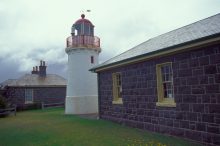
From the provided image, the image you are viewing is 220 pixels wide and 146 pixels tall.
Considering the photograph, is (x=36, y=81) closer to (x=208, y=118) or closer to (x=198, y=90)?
(x=198, y=90)

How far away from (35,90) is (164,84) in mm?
22880

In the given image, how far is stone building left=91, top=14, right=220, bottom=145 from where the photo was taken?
8.08 m

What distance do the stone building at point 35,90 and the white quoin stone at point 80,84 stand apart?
30.5 feet

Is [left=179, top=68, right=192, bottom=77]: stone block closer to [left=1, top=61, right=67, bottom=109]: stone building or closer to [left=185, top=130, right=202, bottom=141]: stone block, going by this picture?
[left=185, top=130, right=202, bottom=141]: stone block

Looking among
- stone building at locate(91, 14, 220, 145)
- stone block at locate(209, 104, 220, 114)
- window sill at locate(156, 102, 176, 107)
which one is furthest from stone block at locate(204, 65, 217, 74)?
window sill at locate(156, 102, 176, 107)

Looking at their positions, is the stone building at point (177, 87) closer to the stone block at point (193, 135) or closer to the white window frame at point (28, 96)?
the stone block at point (193, 135)

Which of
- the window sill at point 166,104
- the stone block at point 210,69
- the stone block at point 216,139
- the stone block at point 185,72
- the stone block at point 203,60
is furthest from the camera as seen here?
the window sill at point 166,104

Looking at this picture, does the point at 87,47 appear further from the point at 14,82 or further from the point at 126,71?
the point at 14,82

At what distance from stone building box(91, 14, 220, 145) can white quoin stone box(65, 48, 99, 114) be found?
7933 mm

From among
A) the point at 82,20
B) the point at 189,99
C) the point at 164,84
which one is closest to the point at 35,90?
the point at 82,20

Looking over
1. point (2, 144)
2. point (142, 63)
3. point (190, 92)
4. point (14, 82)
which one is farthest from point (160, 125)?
point (14, 82)

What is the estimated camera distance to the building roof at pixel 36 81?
2989 cm

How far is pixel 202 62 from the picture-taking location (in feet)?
27.6

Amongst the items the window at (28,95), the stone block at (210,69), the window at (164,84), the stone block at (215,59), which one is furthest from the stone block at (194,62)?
the window at (28,95)
